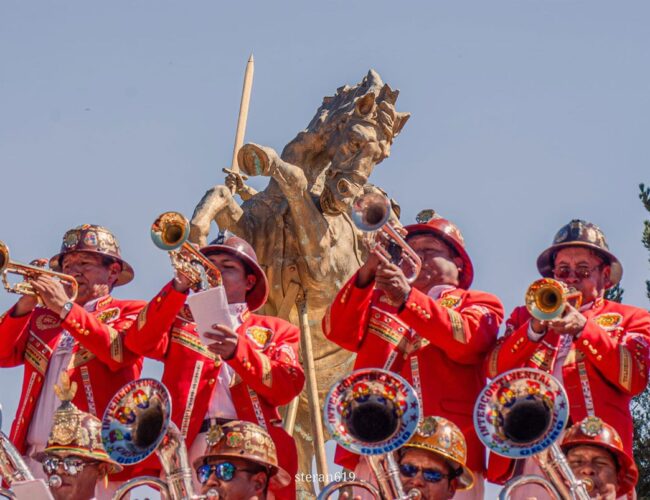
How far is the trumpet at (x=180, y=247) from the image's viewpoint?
39.3 feet

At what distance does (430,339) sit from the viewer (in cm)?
1184

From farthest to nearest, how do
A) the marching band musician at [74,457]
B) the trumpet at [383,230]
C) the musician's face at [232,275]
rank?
the musician's face at [232,275]
the trumpet at [383,230]
the marching band musician at [74,457]

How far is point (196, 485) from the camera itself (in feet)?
39.4

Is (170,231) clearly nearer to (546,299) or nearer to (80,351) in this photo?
(80,351)

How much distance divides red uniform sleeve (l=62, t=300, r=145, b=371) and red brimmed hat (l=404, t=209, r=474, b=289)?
201 centimetres

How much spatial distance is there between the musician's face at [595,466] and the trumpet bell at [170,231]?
2785 millimetres

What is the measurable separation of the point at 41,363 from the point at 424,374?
2.74m

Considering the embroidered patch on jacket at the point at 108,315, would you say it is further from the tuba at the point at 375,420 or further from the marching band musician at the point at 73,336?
the tuba at the point at 375,420

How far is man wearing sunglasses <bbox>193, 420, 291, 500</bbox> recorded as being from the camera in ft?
37.3

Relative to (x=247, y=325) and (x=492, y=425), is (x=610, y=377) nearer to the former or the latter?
(x=492, y=425)

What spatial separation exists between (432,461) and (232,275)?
2.36 meters

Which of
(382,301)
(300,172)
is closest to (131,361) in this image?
(382,301)

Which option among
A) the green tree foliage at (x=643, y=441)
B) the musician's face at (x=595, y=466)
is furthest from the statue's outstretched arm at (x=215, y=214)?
the musician's face at (x=595, y=466)

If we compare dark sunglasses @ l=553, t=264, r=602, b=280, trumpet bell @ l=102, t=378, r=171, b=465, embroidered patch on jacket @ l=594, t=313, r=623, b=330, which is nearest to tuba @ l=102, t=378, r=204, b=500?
trumpet bell @ l=102, t=378, r=171, b=465
